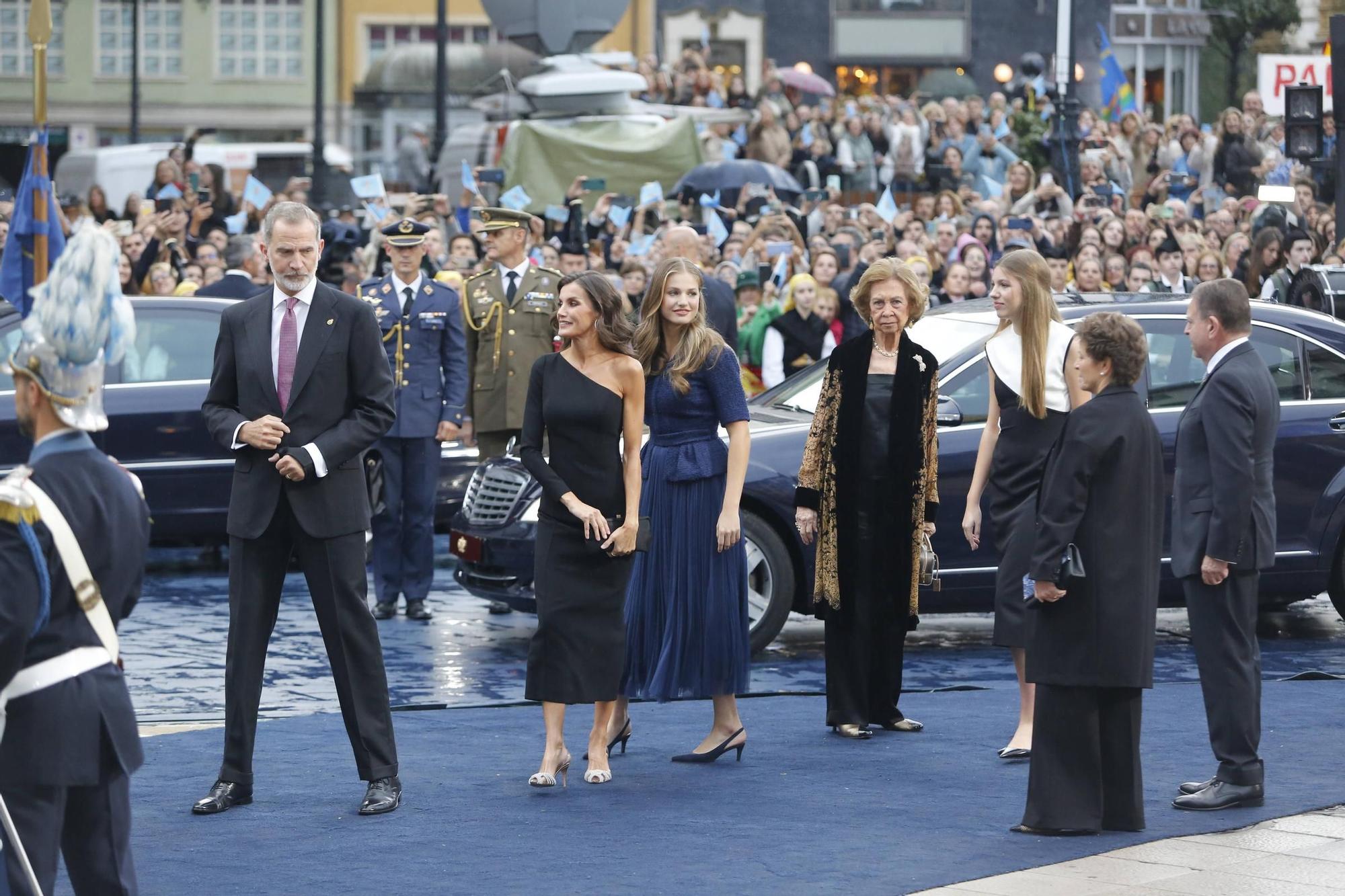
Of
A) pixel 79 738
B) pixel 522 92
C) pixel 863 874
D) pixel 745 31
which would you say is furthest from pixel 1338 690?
pixel 745 31

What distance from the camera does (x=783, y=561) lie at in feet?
33.6

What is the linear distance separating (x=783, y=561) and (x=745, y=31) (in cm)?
5128

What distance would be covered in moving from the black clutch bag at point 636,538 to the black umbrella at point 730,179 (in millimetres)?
14616

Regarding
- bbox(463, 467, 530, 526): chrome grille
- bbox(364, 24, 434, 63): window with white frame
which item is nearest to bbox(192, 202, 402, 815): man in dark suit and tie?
bbox(463, 467, 530, 526): chrome grille

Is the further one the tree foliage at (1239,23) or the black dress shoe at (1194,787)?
the tree foliage at (1239,23)

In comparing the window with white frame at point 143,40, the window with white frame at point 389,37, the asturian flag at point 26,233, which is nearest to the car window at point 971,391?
the asturian flag at point 26,233

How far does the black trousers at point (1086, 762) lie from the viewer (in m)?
6.90

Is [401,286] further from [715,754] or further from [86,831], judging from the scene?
[86,831]

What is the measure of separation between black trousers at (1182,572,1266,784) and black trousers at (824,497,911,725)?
1.53 meters

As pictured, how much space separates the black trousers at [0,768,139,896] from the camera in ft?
15.4

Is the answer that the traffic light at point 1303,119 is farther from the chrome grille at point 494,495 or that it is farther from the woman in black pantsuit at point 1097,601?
the woman in black pantsuit at point 1097,601

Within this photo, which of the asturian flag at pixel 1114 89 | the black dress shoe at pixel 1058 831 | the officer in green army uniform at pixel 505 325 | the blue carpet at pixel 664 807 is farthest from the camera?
the asturian flag at pixel 1114 89

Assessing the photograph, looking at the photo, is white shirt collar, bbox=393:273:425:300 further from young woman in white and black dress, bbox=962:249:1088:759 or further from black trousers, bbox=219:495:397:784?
black trousers, bbox=219:495:397:784

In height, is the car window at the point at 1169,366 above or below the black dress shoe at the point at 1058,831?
above
